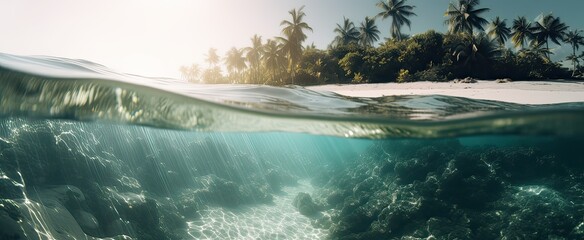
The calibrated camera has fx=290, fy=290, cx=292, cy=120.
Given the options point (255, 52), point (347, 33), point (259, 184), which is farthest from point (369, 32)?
point (259, 184)

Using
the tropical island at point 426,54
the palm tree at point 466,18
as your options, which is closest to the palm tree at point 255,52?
the tropical island at point 426,54

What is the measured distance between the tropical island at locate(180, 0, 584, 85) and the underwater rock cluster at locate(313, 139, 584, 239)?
11.2 m

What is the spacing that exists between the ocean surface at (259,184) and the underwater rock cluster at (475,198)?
59 millimetres

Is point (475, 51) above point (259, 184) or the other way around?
above

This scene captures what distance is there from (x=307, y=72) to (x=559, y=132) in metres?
27.5

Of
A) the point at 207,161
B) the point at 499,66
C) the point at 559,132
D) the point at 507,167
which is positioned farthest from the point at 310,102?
the point at 499,66

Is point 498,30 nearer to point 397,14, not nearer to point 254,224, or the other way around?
point 397,14

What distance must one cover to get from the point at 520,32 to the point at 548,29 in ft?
12.6

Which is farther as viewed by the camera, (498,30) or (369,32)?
(369,32)

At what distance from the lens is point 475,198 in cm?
1279

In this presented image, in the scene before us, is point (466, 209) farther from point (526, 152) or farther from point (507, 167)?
point (526, 152)

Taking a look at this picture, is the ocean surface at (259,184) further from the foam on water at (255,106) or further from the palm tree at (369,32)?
the palm tree at (369,32)

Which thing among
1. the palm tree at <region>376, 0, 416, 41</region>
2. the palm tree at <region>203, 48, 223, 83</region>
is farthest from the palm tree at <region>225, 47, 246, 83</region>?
the palm tree at <region>376, 0, 416, 41</region>

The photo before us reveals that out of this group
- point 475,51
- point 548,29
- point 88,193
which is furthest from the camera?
point 548,29
